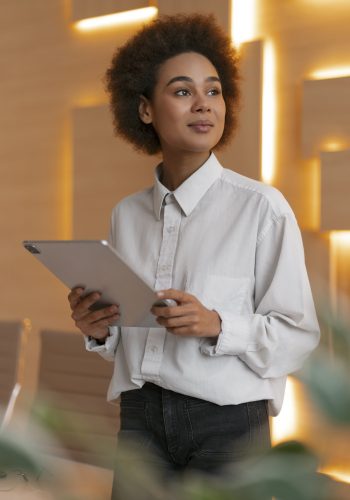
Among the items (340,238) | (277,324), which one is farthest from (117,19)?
Answer: (277,324)

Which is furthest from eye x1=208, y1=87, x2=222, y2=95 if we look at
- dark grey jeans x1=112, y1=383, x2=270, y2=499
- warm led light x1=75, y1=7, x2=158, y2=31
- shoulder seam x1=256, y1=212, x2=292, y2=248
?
warm led light x1=75, y1=7, x2=158, y2=31

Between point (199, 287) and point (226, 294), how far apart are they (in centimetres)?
6

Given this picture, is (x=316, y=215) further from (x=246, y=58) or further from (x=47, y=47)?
(x=47, y=47)

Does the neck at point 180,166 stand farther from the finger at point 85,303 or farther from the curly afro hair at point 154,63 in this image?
the finger at point 85,303

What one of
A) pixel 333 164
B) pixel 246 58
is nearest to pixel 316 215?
pixel 333 164

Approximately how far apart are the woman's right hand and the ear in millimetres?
546

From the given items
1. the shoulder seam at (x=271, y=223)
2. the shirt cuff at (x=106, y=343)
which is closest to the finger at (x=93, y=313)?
the shirt cuff at (x=106, y=343)

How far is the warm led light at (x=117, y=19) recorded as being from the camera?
425 centimetres

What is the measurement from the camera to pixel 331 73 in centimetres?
351

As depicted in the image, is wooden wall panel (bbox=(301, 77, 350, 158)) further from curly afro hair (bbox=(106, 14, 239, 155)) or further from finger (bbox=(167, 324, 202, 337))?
finger (bbox=(167, 324, 202, 337))

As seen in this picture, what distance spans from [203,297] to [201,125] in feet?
1.31

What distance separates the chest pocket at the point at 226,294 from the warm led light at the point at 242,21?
2.31 metres

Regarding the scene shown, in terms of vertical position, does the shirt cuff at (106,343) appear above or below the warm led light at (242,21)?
below

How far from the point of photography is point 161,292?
5.05 ft
